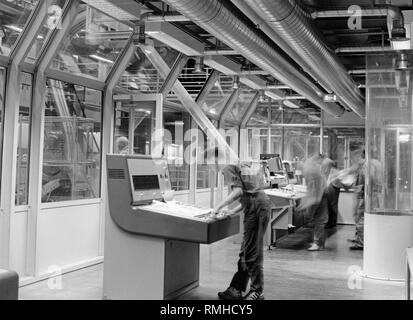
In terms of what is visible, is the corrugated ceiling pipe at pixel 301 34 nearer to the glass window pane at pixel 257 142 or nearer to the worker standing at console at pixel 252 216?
the worker standing at console at pixel 252 216

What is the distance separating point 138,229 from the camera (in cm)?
459

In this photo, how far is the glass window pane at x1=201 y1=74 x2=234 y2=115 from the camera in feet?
33.2

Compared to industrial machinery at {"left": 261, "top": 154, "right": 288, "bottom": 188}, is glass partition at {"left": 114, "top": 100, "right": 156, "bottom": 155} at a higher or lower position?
higher

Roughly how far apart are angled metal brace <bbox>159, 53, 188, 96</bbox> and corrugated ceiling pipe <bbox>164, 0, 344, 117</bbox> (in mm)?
1497

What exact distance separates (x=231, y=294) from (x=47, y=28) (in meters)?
3.34

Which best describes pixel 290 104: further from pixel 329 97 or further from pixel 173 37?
pixel 173 37

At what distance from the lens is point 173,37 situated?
5902 millimetres

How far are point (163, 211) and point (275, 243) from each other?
418 centimetres

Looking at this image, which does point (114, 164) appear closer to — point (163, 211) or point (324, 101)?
point (163, 211)

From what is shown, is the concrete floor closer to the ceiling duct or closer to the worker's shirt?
the worker's shirt

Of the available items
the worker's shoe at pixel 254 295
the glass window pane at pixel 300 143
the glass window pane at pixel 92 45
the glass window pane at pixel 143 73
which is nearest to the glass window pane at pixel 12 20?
the glass window pane at pixel 92 45

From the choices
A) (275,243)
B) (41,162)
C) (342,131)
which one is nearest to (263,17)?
(41,162)

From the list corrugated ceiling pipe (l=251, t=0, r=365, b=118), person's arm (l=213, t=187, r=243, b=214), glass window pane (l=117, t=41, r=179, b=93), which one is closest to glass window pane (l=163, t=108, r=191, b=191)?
glass window pane (l=117, t=41, r=179, b=93)
